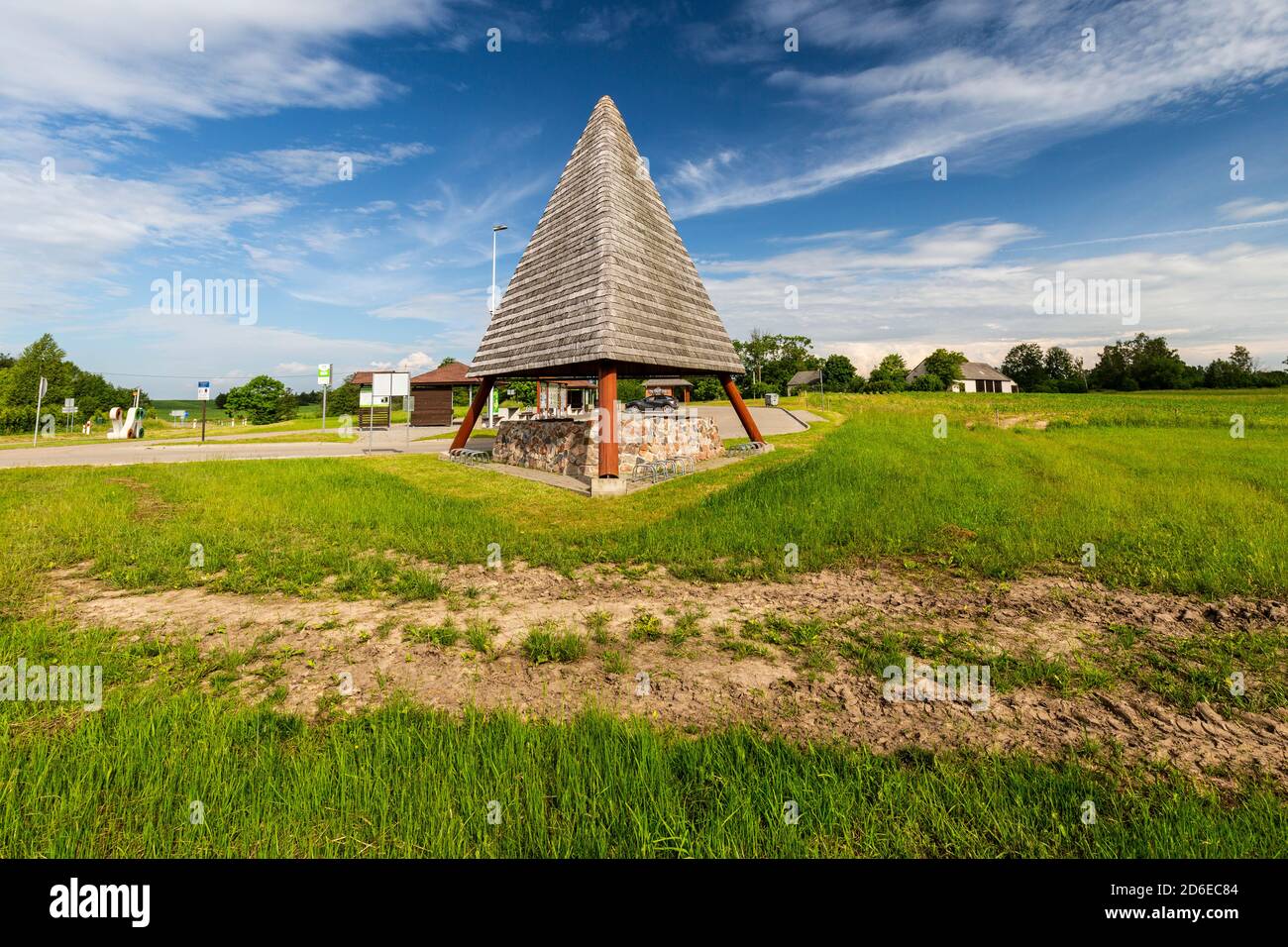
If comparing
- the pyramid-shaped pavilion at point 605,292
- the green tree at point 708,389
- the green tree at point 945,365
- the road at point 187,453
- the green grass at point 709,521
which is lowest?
the green grass at point 709,521

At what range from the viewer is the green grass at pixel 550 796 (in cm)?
218

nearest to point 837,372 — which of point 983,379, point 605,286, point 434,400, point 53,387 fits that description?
point 983,379

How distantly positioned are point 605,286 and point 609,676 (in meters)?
10.8

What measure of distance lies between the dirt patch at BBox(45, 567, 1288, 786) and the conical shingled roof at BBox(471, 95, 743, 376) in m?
7.96

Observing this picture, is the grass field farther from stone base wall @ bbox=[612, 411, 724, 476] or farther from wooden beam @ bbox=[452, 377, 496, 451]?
wooden beam @ bbox=[452, 377, 496, 451]

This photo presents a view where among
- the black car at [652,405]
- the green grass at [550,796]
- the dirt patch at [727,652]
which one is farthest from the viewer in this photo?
the black car at [652,405]

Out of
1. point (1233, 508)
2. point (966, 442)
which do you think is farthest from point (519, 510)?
point (966, 442)

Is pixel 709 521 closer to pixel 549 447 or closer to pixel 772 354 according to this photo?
pixel 549 447

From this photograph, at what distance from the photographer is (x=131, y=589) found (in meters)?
5.96

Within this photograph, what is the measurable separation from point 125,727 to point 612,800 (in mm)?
3080

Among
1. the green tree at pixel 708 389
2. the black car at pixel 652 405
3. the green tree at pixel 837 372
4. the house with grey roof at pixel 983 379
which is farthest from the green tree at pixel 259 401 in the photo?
the house with grey roof at pixel 983 379

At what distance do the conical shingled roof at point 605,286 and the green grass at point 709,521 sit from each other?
3.71m

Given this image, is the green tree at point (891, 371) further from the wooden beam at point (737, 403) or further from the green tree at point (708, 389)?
the wooden beam at point (737, 403)
